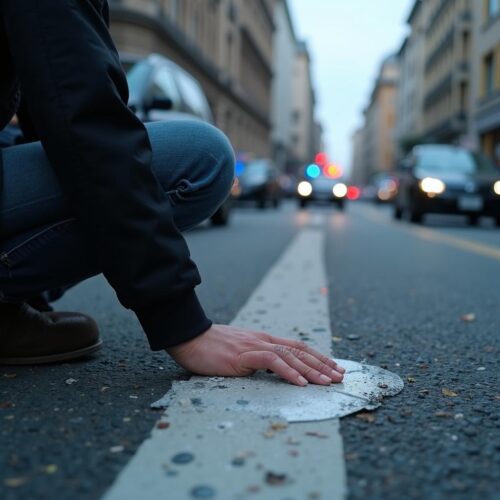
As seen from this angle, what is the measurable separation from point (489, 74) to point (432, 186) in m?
21.3

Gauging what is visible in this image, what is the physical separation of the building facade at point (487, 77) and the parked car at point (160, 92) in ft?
73.0

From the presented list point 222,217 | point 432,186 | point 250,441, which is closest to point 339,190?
point 432,186

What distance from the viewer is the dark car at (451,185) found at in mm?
11695

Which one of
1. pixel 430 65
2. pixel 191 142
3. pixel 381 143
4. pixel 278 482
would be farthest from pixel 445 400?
pixel 381 143

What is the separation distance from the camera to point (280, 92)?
244 ft

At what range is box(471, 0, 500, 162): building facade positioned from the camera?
28.8m

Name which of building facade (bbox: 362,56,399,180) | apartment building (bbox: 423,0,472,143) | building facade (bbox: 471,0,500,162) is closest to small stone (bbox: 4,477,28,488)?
building facade (bbox: 471,0,500,162)

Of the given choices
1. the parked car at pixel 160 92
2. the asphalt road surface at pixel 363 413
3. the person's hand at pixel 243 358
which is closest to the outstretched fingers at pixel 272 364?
the person's hand at pixel 243 358

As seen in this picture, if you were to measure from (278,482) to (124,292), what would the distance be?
0.57 m

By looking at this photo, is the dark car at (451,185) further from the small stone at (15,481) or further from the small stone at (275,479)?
the small stone at (15,481)

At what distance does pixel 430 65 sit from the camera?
51.2 metres

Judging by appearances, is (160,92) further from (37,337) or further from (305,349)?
(305,349)

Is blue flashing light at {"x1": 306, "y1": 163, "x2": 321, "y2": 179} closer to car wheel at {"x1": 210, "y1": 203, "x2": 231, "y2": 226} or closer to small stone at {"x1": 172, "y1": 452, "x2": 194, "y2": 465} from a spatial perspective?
car wheel at {"x1": 210, "y1": 203, "x2": 231, "y2": 226}

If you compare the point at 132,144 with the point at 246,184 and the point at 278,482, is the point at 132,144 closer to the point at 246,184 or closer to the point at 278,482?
the point at 278,482
